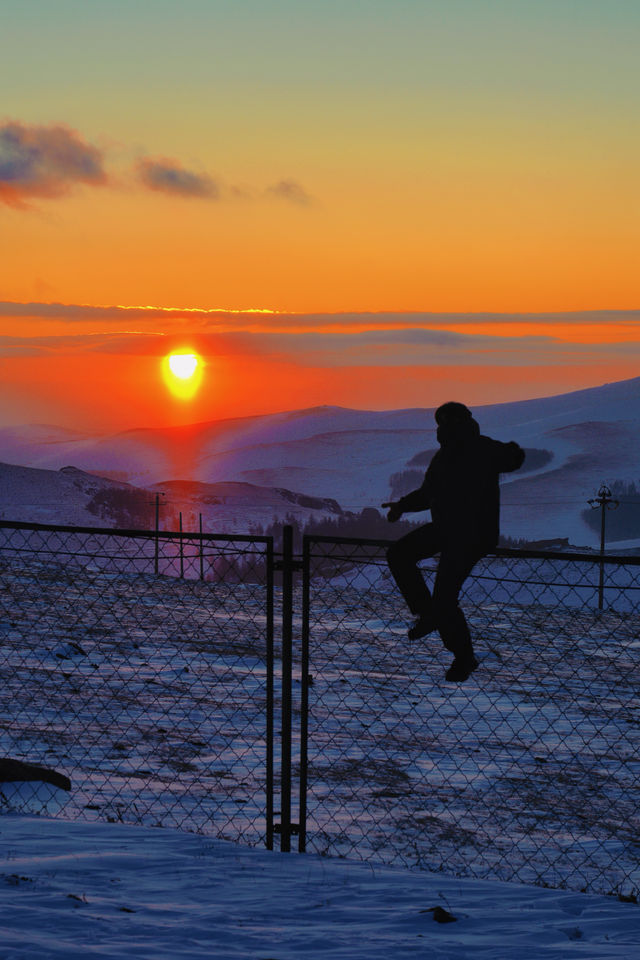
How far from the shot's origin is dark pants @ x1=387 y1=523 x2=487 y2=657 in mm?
7363

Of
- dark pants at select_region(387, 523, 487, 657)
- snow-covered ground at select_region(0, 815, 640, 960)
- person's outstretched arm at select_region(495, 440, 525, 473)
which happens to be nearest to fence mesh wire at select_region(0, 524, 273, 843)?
snow-covered ground at select_region(0, 815, 640, 960)

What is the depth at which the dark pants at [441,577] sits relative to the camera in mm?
7363

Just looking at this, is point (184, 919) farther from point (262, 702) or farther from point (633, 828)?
point (262, 702)

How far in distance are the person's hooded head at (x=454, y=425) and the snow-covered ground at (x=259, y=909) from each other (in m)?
3.06

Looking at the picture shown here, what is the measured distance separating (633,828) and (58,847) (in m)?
7.34

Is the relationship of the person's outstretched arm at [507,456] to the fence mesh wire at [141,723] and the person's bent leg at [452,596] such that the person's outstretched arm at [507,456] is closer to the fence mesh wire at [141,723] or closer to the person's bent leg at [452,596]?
the person's bent leg at [452,596]

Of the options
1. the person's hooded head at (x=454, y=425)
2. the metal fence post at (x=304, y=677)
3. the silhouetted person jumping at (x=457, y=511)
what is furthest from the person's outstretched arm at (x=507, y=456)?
the metal fence post at (x=304, y=677)

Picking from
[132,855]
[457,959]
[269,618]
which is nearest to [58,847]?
[132,855]

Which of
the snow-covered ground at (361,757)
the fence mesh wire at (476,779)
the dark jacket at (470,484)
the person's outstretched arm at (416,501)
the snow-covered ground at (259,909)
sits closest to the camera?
the snow-covered ground at (259,909)

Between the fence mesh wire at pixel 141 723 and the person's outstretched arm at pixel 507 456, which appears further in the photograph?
the fence mesh wire at pixel 141 723

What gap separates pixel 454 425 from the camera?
7375 mm

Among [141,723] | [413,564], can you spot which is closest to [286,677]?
[413,564]

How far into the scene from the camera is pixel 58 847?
24.7ft

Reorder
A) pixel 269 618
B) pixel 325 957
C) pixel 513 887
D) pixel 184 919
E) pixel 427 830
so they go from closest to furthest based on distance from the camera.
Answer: pixel 325 957 < pixel 184 919 < pixel 513 887 < pixel 269 618 < pixel 427 830
